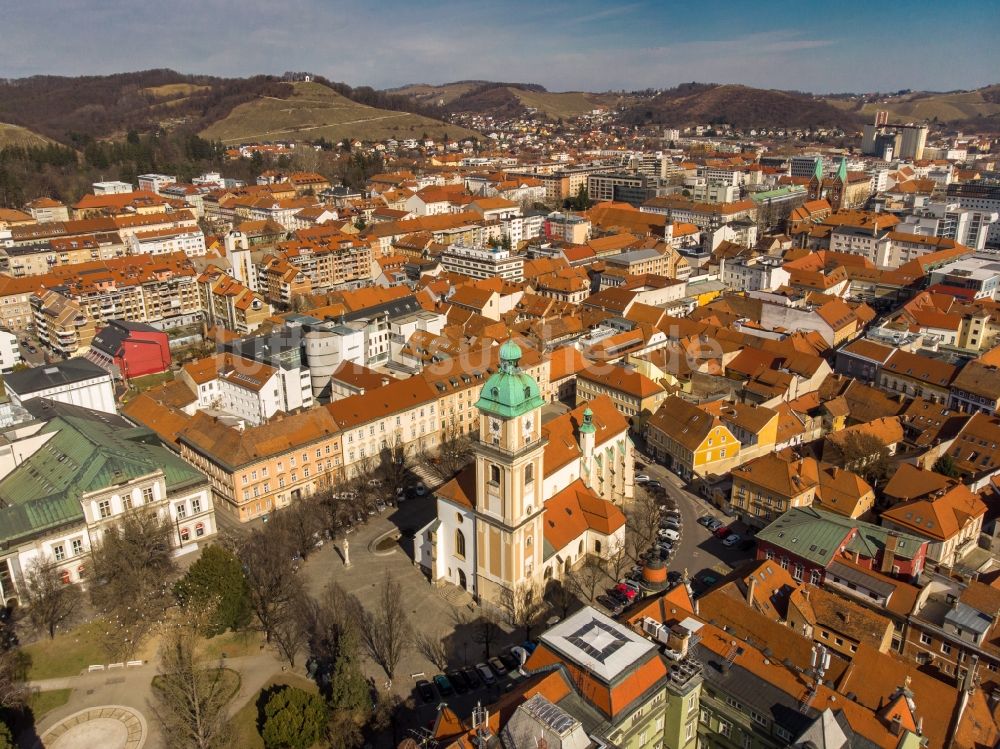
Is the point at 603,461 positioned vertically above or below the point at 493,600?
above

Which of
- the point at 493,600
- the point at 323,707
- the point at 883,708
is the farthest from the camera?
the point at 493,600

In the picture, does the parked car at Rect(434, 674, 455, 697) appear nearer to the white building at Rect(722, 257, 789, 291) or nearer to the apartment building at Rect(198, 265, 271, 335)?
the apartment building at Rect(198, 265, 271, 335)

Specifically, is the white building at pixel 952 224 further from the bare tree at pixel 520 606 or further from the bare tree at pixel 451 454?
the bare tree at pixel 520 606

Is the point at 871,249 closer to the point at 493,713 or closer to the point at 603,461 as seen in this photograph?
the point at 603,461

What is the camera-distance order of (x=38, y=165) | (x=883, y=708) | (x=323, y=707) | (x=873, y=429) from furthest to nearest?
(x=38, y=165) < (x=873, y=429) < (x=323, y=707) < (x=883, y=708)

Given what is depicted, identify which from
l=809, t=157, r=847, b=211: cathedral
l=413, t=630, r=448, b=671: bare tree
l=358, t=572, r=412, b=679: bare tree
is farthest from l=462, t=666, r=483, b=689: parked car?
l=809, t=157, r=847, b=211: cathedral

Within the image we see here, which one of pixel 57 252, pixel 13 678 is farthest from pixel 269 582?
pixel 57 252

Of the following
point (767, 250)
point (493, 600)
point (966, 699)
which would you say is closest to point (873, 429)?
point (966, 699)

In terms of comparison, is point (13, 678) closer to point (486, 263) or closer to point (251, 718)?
point (251, 718)
